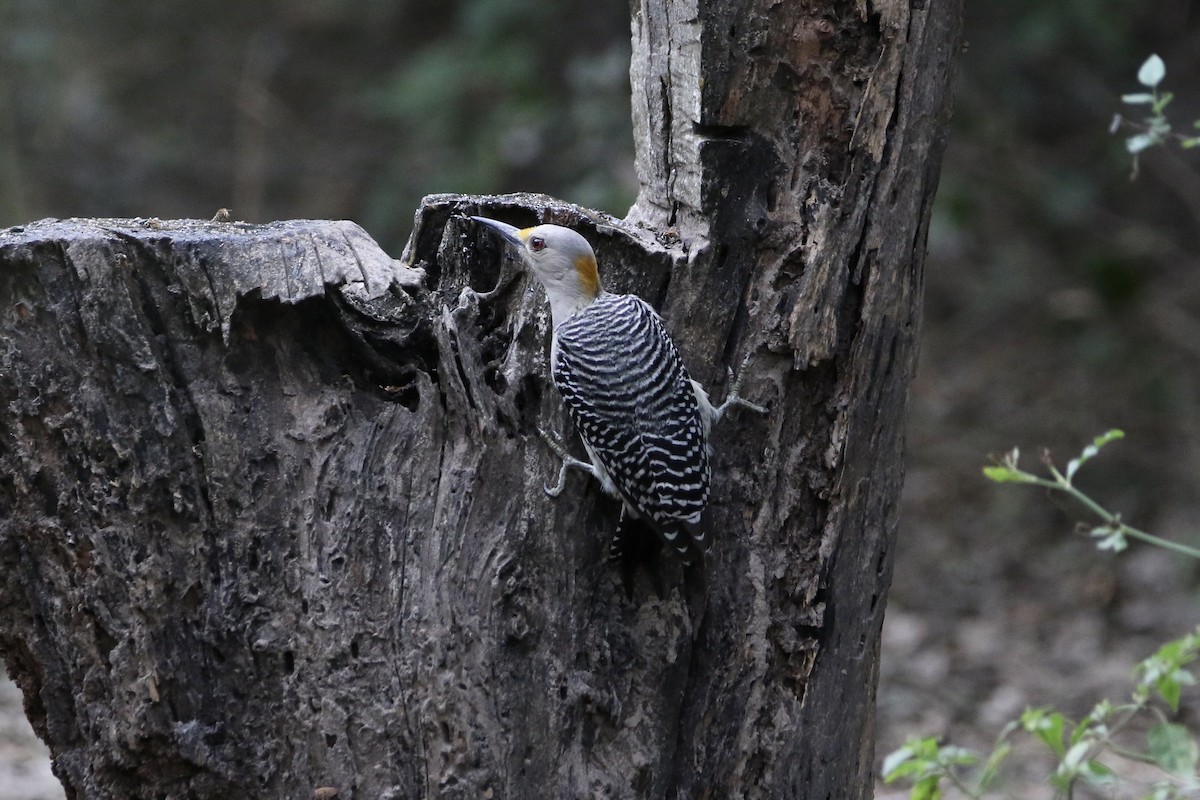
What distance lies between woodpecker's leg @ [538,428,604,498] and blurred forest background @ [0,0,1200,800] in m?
3.43

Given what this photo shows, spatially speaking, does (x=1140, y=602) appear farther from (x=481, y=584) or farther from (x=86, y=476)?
(x=86, y=476)

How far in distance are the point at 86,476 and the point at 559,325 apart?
1.26 meters

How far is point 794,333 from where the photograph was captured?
306 centimetres

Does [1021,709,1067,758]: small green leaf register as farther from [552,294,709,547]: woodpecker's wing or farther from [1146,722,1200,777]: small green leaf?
[552,294,709,547]: woodpecker's wing

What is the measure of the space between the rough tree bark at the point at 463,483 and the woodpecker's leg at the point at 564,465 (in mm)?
31

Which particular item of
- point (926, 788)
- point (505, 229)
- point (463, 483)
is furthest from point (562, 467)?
point (926, 788)

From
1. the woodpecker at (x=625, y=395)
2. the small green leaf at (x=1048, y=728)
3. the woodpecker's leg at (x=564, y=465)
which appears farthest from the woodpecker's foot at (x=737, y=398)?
the small green leaf at (x=1048, y=728)

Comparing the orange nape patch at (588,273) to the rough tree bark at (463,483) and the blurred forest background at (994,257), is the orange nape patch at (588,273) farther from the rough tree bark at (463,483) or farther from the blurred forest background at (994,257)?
the blurred forest background at (994,257)

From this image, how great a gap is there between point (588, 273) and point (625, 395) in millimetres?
351

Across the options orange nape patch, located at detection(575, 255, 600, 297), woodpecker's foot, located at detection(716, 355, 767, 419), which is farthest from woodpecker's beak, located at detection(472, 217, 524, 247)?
woodpecker's foot, located at detection(716, 355, 767, 419)

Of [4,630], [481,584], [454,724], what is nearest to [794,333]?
[481,584]

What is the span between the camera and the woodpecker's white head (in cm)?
312

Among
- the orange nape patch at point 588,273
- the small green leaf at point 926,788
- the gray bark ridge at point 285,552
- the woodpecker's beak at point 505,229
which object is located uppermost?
the woodpecker's beak at point 505,229

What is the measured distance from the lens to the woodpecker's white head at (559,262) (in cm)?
312
